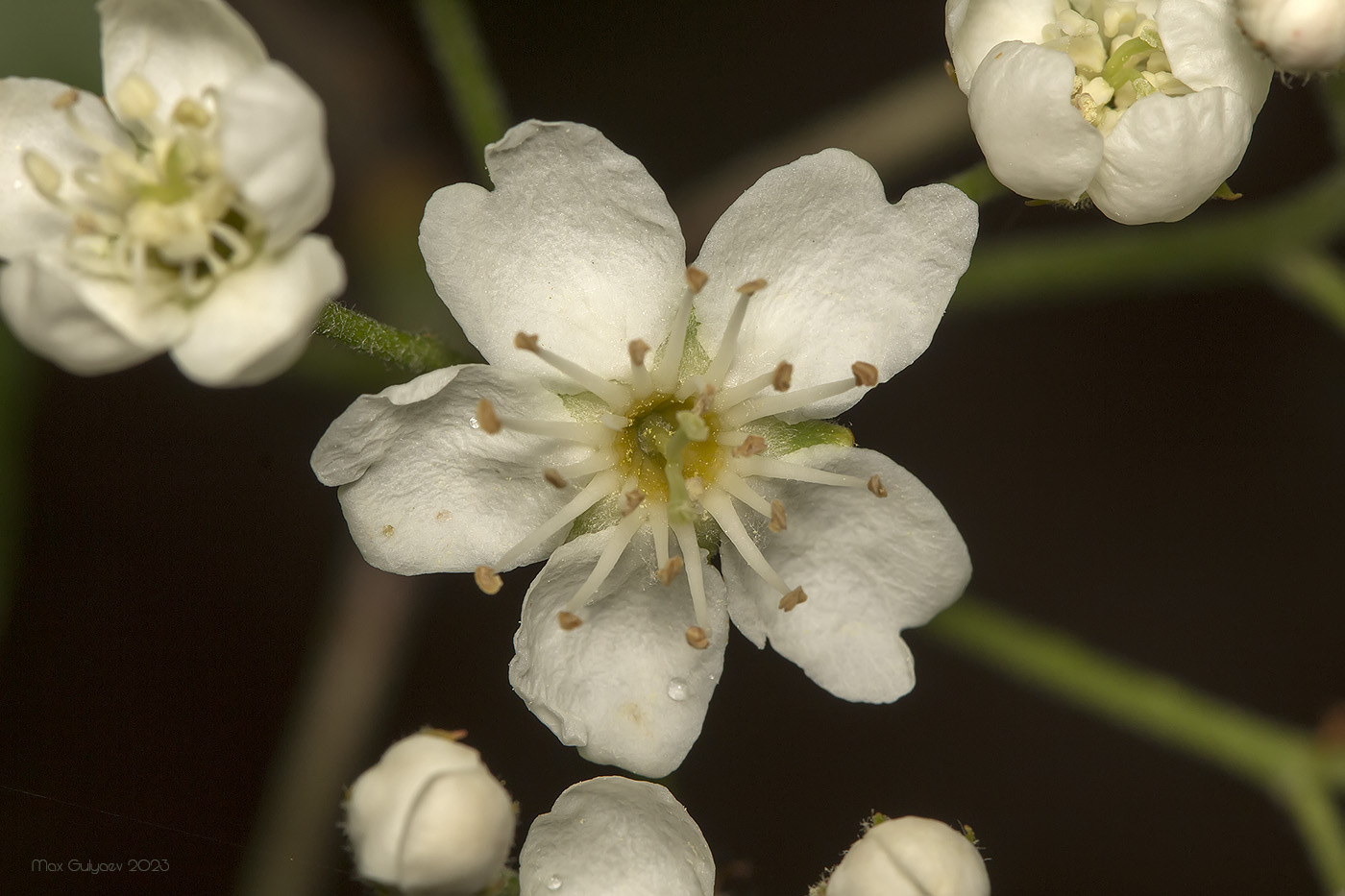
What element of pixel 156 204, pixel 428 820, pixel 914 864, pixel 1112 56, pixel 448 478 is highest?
pixel 156 204

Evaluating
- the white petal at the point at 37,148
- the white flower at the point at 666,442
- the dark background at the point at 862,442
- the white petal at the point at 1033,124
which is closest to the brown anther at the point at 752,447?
the white flower at the point at 666,442

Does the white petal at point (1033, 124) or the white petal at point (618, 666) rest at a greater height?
the white petal at point (1033, 124)

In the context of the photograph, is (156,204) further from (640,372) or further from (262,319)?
(640,372)

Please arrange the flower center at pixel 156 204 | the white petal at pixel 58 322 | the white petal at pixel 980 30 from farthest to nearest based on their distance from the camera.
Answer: the white petal at pixel 980 30
the flower center at pixel 156 204
the white petal at pixel 58 322

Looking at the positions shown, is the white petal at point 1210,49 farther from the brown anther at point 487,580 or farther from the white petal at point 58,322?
the white petal at point 58,322

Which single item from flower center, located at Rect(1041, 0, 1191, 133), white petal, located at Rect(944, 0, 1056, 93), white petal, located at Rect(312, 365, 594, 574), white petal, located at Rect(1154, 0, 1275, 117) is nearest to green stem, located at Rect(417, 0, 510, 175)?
white petal, located at Rect(312, 365, 594, 574)

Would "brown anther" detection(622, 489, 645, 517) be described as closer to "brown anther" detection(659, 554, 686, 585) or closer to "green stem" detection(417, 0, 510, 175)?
"brown anther" detection(659, 554, 686, 585)

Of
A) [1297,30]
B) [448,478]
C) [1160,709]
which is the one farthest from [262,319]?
[1160,709]
